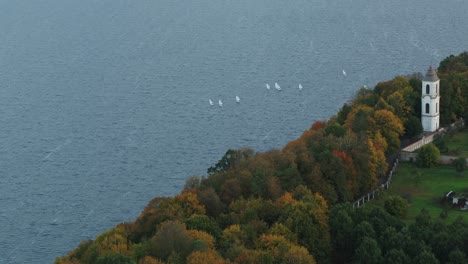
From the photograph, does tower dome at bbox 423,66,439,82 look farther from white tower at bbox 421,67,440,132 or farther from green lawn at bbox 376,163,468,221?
green lawn at bbox 376,163,468,221

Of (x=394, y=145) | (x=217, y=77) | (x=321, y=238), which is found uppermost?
(x=217, y=77)

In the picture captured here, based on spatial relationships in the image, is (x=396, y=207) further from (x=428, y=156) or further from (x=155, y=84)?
(x=155, y=84)

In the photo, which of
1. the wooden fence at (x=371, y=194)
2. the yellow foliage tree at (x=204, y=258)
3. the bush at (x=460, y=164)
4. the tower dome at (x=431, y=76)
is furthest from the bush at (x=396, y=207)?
the tower dome at (x=431, y=76)

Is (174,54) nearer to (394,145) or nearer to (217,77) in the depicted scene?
(217,77)

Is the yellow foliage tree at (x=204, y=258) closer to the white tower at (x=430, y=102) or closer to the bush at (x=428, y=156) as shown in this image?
the bush at (x=428, y=156)

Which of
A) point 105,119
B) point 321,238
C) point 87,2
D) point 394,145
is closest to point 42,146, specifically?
point 105,119

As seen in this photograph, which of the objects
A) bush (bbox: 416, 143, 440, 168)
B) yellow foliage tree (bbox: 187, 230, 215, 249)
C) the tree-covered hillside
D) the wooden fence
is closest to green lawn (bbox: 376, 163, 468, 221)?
the wooden fence
